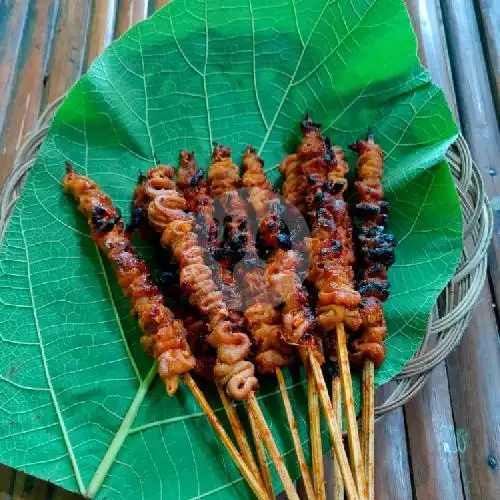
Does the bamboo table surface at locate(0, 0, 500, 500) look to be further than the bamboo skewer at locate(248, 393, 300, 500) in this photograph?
Yes

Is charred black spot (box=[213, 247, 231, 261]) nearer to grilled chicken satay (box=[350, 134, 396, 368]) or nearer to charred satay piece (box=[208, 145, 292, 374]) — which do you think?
charred satay piece (box=[208, 145, 292, 374])

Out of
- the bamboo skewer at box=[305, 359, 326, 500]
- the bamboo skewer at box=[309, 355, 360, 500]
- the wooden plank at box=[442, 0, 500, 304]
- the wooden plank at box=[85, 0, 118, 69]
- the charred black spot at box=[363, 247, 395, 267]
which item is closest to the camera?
the bamboo skewer at box=[309, 355, 360, 500]

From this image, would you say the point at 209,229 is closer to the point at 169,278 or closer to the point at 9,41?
the point at 169,278

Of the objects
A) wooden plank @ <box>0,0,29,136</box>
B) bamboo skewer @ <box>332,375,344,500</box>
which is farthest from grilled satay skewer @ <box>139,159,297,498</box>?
wooden plank @ <box>0,0,29,136</box>

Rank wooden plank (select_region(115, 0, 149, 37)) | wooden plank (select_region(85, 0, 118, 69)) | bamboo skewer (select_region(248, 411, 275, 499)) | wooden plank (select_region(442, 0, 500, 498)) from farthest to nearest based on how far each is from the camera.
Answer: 1. wooden plank (select_region(115, 0, 149, 37))
2. wooden plank (select_region(85, 0, 118, 69))
3. wooden plank (select_region(442, 0, 500, 498))
4. bamboo skewer (select_region(248, 411, 275, 499))

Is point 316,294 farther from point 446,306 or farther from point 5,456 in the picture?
point 5,456

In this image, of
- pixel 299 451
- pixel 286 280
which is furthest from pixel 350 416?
pixel 286 280
